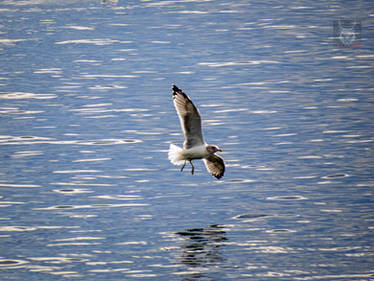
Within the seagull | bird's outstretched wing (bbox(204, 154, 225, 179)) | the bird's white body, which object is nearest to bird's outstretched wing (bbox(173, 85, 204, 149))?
the seagull

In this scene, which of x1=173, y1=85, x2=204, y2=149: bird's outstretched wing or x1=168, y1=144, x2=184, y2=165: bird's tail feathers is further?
x1=168, y1=144, x2=184, y2=165: bird's tail feathers

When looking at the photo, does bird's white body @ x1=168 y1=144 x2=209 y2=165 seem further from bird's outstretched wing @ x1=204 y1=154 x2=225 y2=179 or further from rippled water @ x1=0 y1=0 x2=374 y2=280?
rippled water @ x1=0 y1=0 x2=374 y2=280

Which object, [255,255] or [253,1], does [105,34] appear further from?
[255,255]

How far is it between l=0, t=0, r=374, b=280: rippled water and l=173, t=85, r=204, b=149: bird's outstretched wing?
149 cm

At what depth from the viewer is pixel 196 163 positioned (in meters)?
25.7

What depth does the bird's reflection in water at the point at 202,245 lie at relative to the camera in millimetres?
17203

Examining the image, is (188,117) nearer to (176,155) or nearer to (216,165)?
(176,155)

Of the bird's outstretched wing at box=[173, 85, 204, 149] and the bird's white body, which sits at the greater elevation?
the bird's outstretched wing at box=[173, 85, 204, 149]

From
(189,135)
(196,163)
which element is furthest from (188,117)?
(196,163)

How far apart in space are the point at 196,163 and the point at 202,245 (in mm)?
7789

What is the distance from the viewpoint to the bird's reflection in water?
1720 cm

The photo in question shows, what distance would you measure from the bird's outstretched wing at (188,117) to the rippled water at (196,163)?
A: 4.89ft

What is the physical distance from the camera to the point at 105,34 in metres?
52.4

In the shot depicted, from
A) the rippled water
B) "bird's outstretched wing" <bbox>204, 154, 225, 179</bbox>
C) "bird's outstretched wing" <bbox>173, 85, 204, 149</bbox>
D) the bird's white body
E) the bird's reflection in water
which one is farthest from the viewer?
"bird's outstretched wing" <bbox>204, 154, 225, 179</bbox>
